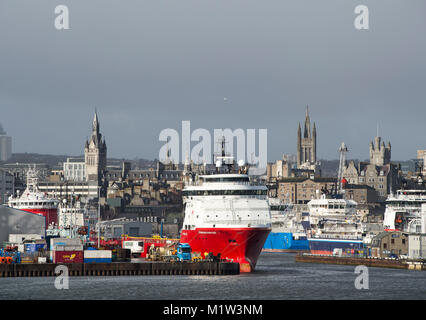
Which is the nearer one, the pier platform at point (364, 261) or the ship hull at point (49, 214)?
the pier platform at point (364, 261)

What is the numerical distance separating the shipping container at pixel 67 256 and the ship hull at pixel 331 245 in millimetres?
55249

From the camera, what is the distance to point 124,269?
318ft

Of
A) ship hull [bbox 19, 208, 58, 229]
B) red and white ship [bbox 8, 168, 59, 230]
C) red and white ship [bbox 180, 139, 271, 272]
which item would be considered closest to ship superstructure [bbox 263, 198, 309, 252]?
ship hull [bbox 19, 208, 58, 229]

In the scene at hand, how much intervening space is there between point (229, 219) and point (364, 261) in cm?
3195

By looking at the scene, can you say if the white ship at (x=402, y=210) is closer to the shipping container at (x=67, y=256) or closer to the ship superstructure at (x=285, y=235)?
the ship superstructure at (x=285, y=235)

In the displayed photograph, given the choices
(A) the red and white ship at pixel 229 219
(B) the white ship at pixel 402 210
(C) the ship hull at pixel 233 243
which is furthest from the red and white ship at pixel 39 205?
(C) the ship hull at pixel 233 243

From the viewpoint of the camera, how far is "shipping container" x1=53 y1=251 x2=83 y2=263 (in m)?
97.2

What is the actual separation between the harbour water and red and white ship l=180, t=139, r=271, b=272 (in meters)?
2.90

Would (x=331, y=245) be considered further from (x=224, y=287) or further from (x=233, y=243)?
(x=224, y=287)

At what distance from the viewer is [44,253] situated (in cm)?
10275

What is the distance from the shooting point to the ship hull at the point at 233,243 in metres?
98.2
